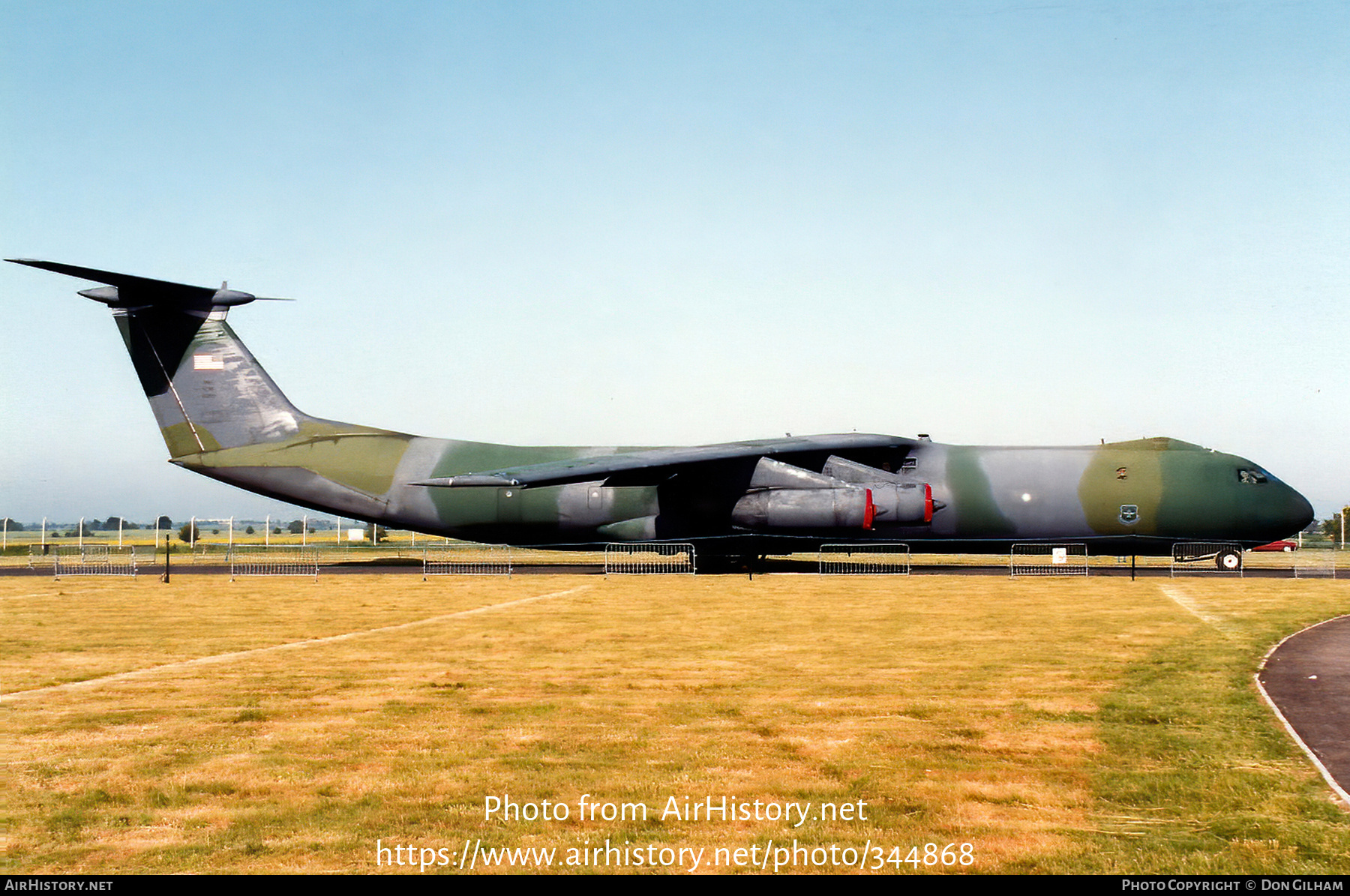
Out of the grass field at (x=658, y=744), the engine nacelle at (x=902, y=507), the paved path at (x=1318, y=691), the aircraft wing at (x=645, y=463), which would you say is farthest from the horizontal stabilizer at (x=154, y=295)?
the paved path at (x=1318, y=691)

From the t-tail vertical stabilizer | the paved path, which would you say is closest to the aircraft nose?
the paved path

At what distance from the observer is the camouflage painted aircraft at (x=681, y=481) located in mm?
28219

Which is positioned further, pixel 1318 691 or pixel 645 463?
pixel 645 463

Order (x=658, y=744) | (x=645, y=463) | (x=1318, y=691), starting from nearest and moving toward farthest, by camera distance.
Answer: (x=658, y=744)
(x=1318, y=691)
(x=645, y=463)

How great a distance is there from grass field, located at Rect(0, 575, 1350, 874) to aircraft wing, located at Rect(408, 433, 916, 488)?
9.87 m

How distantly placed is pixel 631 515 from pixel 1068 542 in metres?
13.4

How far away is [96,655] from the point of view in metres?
13.2

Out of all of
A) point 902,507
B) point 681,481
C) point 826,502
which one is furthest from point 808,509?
point 681,481

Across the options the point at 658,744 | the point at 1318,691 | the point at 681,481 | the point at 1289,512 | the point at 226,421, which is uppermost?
the point at 226,421

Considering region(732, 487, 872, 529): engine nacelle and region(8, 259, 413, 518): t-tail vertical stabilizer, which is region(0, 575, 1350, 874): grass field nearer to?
region(732, 487, 872, 529): engine nacelle

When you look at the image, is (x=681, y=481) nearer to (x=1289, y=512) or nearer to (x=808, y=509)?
(x=808, y=509)

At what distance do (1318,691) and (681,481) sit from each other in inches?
791

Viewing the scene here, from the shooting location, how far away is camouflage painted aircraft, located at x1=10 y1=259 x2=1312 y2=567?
2822 cm

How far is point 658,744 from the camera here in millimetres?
8008
